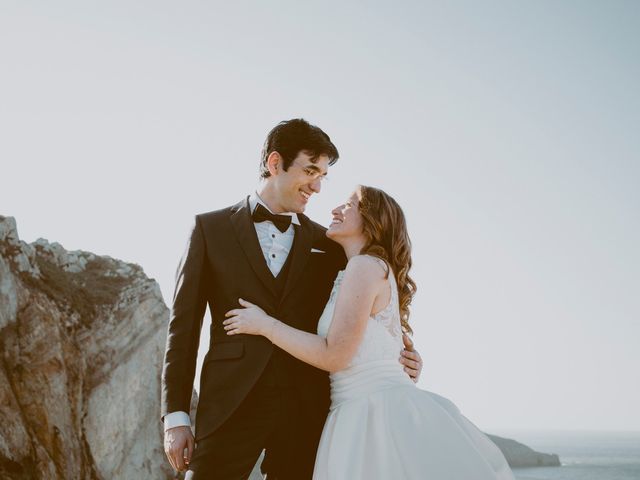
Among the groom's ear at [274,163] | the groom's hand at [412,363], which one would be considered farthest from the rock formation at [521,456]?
the groom's ear at [274,163]

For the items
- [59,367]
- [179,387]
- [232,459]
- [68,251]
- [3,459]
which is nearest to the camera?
[232,459]

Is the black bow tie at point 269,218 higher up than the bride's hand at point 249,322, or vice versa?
the black bow tie at point 269,218

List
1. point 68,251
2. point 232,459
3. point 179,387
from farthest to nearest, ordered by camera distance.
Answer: point 68,251, point 179,387, point 232,459

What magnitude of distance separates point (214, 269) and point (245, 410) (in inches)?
35.7

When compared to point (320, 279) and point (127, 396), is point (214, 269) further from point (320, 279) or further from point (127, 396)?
point (127, 396)

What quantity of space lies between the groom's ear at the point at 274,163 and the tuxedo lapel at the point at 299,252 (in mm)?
458

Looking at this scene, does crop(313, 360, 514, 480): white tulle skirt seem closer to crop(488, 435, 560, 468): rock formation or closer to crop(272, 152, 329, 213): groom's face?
crop(272, 152, 329, 213): groom's face

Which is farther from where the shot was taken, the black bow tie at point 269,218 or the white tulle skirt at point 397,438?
the black bow tie at point 269,218

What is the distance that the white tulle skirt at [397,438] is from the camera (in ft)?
10.8

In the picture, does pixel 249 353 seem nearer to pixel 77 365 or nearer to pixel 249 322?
pixel 249 322

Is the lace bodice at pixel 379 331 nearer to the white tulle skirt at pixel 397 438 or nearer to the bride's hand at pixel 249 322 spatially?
the white tulle skirt at pixel 397 438

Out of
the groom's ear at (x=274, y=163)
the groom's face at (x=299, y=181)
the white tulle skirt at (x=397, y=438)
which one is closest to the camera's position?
the white tulle skirt at (x=397, y=438)

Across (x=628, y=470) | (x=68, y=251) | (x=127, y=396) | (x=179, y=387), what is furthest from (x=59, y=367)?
(x=628, y=470)

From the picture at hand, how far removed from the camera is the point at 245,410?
12.0ft
